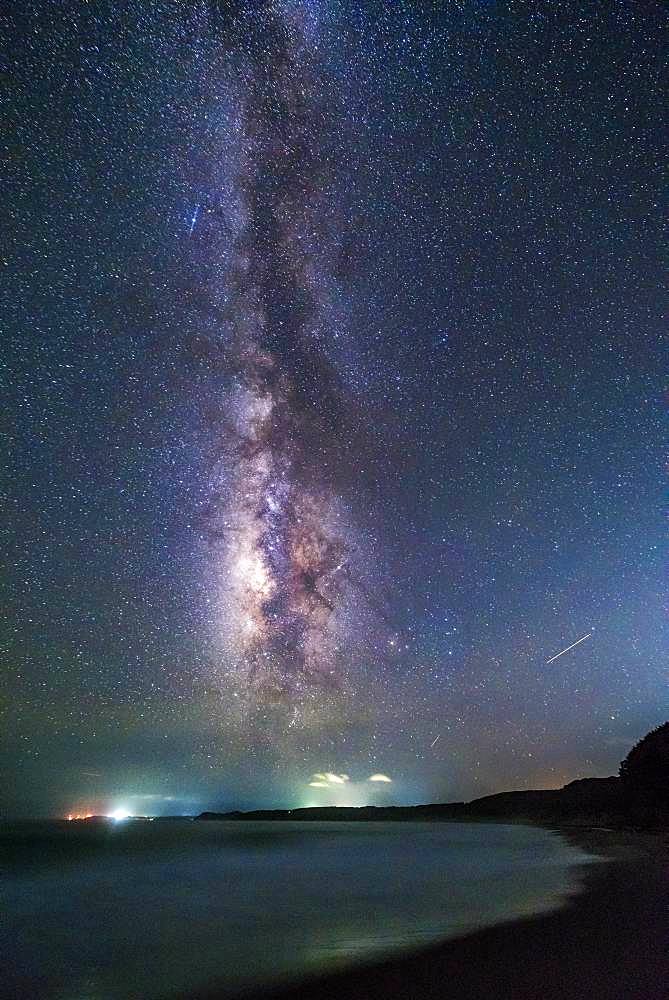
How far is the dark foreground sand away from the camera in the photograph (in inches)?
366

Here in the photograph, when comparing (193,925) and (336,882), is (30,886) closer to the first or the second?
(336,882)

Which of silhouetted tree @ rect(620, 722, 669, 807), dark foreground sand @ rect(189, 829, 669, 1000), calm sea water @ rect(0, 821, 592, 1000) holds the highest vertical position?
silhouetted tree @ rect(620, 722, 669, 807)

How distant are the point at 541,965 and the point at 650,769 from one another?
1865 inches

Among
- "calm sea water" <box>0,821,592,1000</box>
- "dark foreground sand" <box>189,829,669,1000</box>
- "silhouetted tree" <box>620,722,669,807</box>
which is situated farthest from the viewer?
"silhouetted tree" <box>620,722,669,807</box>

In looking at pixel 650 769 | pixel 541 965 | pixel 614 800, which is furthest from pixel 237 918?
pixel 614 800

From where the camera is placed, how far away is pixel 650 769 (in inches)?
2021

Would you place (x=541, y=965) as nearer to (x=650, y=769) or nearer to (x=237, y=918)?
(x=237, y=918)

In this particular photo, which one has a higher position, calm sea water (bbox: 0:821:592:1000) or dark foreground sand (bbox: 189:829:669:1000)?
calm sea water (bbox: 0:821:592:1000)

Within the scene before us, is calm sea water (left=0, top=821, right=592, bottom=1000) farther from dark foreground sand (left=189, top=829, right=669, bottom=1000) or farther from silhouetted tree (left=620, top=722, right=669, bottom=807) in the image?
silhouetted tree (left=620, top=722, right=669, bottom=807)

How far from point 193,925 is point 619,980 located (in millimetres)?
12349

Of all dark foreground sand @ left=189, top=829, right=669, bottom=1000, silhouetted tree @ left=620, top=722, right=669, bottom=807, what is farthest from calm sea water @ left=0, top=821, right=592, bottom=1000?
silhouetted tree @ left=620, top=722, right=669, bottom=807

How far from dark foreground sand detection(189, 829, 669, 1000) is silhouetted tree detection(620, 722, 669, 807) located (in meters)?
38.6

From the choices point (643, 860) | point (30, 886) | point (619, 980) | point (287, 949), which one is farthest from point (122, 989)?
point (30, 886)

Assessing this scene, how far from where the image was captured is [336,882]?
90.6 ft
